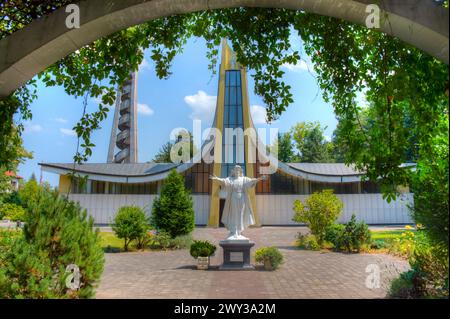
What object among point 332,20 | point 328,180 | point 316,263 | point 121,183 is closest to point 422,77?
point 332,20

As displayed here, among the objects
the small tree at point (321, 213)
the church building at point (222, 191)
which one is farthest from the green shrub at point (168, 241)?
the church building at point (222, 191)

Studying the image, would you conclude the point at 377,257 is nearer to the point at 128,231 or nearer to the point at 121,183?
the point at 128,231

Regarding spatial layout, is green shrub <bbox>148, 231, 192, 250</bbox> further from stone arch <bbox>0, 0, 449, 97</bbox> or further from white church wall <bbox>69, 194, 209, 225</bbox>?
stone arch <bbox>0, 0, 449, 97</bbox>

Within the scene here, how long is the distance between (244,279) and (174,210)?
9.66m

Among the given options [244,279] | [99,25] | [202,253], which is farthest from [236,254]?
[99,25]

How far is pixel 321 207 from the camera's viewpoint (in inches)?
663

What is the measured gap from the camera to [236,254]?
1041cm

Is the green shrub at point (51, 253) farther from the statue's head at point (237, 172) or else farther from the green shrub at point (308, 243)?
the green shrub at point (308, 243)

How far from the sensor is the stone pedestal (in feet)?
33.2

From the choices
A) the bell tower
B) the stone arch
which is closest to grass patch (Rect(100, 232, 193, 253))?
the stone arch

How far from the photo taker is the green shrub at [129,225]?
16016mm

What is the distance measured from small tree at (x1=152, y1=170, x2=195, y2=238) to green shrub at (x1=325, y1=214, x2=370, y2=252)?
7283 millimetres

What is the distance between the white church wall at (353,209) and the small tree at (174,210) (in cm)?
1455

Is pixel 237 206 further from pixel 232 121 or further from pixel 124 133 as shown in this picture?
pixel 124 133
